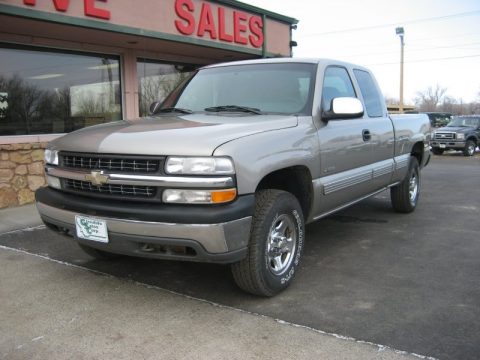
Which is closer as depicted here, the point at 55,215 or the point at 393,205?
the point at 55,215

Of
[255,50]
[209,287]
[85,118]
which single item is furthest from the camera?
[255,50]

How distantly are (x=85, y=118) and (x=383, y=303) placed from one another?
748 centimetres

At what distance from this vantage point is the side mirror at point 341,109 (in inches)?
169

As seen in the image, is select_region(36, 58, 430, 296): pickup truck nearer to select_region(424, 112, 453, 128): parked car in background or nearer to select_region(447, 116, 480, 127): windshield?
select_region(447, 116, 480, 127): windshield

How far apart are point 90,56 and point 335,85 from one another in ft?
19.9

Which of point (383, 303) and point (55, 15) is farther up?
point (55, 15)

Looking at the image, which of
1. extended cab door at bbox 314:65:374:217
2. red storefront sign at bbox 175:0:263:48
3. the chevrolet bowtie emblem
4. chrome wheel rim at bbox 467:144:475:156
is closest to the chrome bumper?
the chevrolet bowtie emblem

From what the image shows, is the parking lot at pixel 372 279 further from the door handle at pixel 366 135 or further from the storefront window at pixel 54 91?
the storefront window at pixel 54 91

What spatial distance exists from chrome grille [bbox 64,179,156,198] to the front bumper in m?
0.08

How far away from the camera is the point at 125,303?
12.4 feet

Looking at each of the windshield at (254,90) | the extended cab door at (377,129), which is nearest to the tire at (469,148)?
the extended cab door at (377,129)

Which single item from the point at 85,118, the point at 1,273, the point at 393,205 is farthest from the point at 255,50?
the point at 1,273

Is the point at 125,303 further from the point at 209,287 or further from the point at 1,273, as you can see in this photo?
the point at 1,273

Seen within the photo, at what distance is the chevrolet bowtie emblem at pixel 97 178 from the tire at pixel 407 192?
14.5ft
